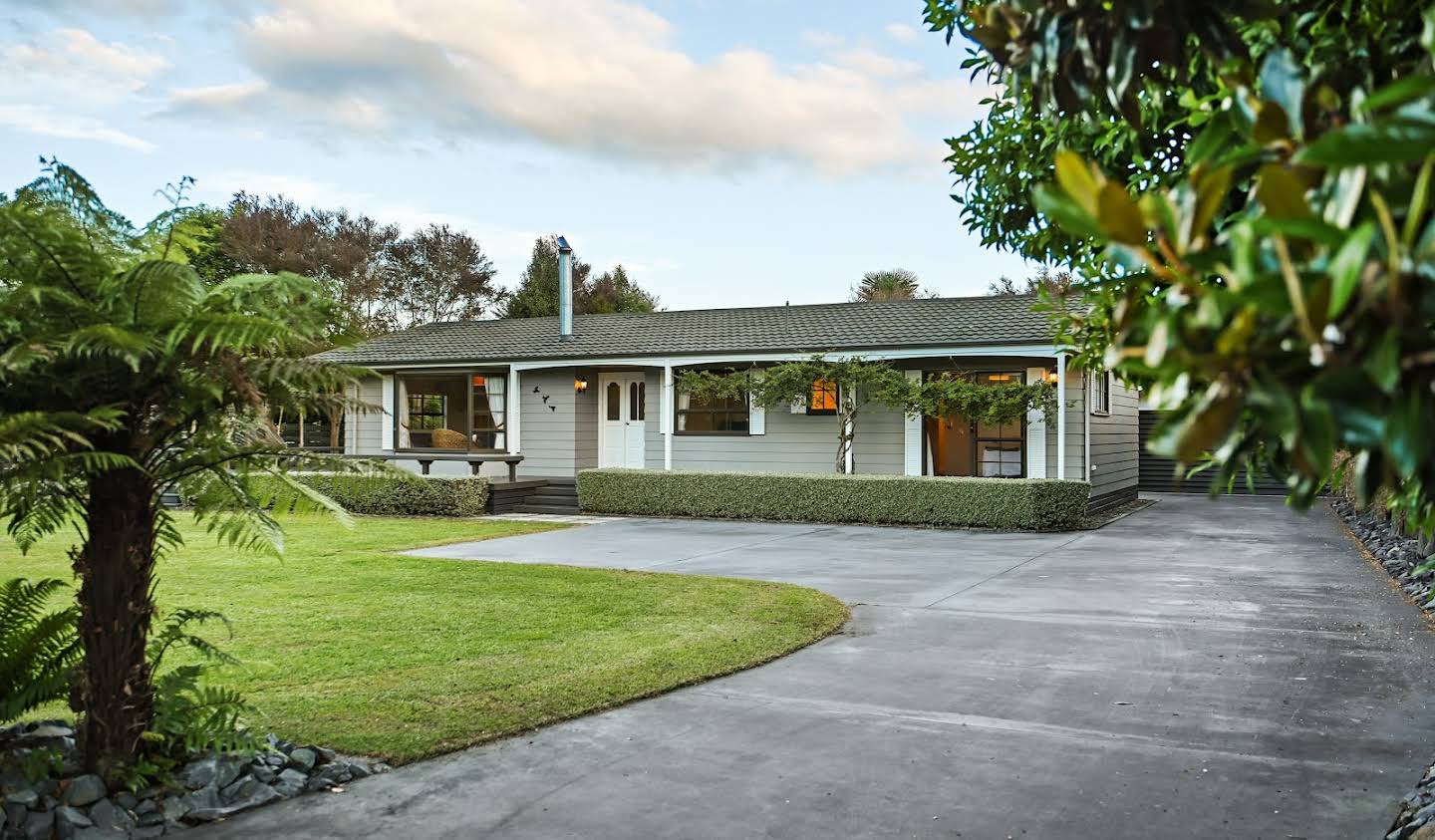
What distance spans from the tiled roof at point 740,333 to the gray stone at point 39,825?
13.4 metres

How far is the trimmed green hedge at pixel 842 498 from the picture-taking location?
540 inches

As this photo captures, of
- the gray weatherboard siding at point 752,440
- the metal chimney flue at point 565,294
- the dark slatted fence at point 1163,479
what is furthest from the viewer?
the dark slatted fence at point 1163,479

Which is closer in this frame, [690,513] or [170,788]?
[170,788]

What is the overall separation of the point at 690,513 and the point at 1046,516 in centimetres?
539

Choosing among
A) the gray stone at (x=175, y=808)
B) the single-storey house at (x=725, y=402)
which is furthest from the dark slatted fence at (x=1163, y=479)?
the gray stone at (x=175, y=808)

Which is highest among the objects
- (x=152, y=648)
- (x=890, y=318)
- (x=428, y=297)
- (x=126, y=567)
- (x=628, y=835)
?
(x=428, y=297)

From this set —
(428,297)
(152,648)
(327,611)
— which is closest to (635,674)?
(152,648)

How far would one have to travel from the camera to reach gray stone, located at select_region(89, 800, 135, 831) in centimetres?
329

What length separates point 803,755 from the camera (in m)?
4.12

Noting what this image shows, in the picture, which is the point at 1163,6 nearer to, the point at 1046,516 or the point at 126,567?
the point at 126,567

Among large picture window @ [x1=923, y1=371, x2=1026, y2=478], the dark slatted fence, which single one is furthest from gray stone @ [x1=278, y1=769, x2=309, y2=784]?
the dark slatted fence

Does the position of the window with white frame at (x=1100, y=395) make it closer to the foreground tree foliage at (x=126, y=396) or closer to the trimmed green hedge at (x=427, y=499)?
the trimmed green hedge at (x=427, y=499)

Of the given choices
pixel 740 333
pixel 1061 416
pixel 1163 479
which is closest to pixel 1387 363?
pixel 1061 416

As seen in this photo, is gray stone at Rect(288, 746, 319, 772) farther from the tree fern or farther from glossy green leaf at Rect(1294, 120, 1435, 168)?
glossy green leaf at Rect(1294, 120, 1435, 168)
